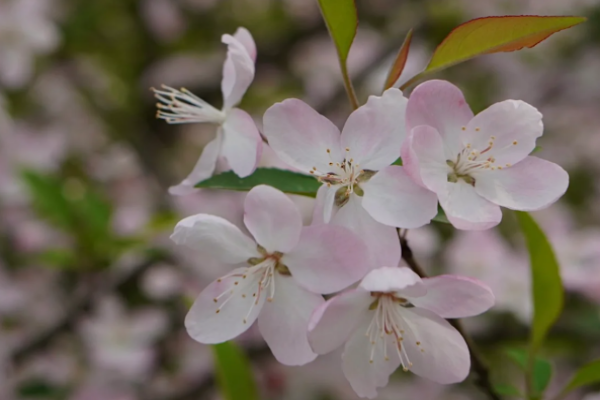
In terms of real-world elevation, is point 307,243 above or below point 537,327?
above

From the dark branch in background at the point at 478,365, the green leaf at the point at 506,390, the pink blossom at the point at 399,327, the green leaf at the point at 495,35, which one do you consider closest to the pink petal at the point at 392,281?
the pink blossom at the point at 399,327

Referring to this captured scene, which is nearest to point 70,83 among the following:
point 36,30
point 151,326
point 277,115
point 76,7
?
point 76,7

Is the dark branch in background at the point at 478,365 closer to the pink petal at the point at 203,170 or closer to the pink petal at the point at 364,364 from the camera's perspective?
the pink petal at the point at 364,364

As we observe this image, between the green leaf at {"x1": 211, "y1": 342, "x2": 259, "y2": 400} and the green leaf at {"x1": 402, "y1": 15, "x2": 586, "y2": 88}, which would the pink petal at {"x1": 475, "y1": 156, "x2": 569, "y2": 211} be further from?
the green leaf at {"x1": 211, "y1": 342, "x2": 259, "y2": 400}

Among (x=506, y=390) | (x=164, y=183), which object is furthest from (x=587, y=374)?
(x=164, y=183)

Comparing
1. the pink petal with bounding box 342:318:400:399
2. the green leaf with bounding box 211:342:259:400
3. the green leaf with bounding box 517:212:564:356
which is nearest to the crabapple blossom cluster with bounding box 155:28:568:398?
the pink petal with bounding box 342:318:400:399

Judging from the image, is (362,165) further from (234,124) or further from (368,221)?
(234,124)

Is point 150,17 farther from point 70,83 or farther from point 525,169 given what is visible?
point 525,169
